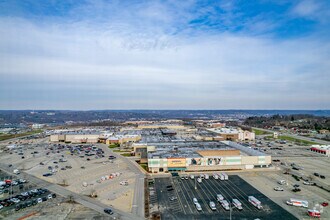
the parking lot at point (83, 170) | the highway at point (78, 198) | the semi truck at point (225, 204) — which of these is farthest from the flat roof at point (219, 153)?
the highway at point (78, 198)

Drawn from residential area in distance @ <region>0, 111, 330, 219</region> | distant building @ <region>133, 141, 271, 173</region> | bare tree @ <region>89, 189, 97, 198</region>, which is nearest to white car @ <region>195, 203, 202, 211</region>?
residential area in distance @ <region>0, 111, 330, 219</region>

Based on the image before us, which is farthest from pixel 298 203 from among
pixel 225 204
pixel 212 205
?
pixel 212 205

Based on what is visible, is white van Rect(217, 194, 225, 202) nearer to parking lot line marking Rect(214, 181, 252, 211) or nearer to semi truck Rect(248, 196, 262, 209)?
parking lot line marking Rect(214, 181, 252, 211)

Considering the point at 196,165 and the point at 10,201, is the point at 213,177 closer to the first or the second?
the point at 196,165

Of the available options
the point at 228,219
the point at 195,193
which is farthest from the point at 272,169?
the point at 228,219

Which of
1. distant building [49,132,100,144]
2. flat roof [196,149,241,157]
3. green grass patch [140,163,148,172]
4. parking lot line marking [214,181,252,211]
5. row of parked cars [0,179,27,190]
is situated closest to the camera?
parking lot line marking [214,181,252,211]

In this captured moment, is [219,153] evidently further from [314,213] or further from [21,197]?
[21,197]

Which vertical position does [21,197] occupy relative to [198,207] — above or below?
below

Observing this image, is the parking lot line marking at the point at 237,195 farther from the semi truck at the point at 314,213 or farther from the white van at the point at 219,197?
the semi truck at the point at 314,213
